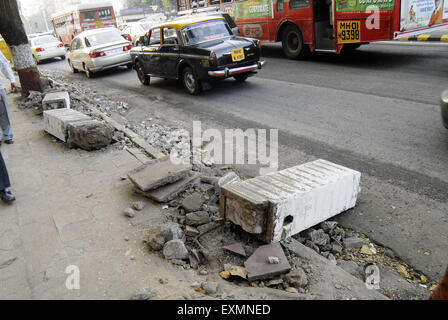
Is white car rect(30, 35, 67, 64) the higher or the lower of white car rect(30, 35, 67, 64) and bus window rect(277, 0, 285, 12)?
the lower

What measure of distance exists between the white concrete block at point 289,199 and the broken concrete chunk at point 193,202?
41 centimetres

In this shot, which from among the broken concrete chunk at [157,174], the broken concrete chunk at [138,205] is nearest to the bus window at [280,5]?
the broken concrete chunk at [157,174]

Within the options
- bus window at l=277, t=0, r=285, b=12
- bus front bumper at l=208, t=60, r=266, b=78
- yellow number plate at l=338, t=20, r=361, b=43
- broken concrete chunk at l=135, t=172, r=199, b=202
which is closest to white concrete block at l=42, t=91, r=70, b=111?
bus front bumper at l=208, t=60, r=266, b=78

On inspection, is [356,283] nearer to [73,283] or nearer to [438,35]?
[73,283]

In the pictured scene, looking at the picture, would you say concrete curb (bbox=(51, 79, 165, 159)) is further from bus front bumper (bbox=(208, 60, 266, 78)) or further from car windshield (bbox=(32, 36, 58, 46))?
car windshield (bbox=(32, 36, 58, 46))

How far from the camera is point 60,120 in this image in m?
5.82

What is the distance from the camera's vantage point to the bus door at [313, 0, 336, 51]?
1101 centimetres

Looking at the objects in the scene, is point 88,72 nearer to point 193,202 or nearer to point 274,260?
point 193,202

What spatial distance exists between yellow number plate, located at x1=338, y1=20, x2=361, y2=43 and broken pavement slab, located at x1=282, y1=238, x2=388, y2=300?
8531 mm

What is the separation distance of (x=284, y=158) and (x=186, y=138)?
1989 mm

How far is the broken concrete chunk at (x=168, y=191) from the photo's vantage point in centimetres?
394

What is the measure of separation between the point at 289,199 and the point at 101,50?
486 inches

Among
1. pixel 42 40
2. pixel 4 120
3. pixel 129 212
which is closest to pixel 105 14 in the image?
pixel 42 40
